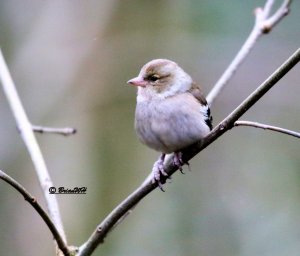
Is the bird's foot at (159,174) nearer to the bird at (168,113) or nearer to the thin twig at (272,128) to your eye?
the bird at (168,113)

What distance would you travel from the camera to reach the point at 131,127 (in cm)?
854

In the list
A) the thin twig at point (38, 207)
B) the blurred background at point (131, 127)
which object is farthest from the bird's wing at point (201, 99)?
the blurred background at point (131, 127)

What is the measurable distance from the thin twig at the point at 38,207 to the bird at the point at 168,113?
69 centimetres

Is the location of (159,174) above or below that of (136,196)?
below

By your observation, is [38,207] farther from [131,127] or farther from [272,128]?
[131,127]

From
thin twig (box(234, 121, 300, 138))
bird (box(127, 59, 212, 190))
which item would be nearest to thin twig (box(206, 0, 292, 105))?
bird (box(127, 59, 212, 190))

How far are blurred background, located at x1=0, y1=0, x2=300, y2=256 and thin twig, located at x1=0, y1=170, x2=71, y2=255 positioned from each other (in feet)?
12.6

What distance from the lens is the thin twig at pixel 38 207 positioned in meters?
2.65

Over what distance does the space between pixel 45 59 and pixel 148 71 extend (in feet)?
12.7

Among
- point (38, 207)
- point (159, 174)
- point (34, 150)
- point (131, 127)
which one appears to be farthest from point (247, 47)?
point (131, 127)

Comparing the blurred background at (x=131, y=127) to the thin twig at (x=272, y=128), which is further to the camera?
the blurred background at (x=131, y=127)

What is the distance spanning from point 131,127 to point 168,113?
4515 millimetres

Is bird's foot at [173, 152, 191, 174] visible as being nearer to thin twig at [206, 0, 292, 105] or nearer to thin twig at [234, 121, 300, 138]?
thin twig at [206, 0, 292, 105]

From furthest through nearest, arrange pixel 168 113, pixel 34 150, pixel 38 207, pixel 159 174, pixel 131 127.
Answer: pixel 131 127 < pixel 168 113 < pixel 159 174 < pixel 34 150 < pixel 38 207
